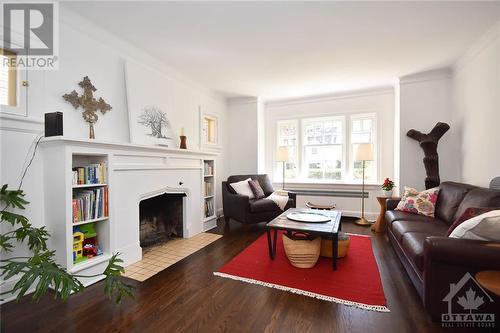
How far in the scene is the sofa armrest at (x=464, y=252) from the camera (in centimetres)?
140

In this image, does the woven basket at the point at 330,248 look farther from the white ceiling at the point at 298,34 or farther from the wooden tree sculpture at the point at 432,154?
the white ceiling at the point at 298,34

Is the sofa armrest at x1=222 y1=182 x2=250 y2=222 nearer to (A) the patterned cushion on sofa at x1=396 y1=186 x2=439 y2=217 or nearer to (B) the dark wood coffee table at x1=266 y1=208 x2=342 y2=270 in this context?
(B) the dark wood coffee table at x1=266 y1=208 x2=342 y2=270

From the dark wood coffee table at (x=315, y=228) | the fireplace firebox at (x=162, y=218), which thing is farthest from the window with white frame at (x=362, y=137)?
the fireplace firebox at (x=162, y=218)

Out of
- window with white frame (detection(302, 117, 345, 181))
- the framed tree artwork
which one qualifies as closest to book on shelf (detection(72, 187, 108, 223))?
the framed tree artwork

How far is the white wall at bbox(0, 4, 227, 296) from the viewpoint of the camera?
193 centimetres

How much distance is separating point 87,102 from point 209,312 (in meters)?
2.35

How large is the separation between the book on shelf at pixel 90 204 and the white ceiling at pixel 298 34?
1.75 m

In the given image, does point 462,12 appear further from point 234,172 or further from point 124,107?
point 234,172

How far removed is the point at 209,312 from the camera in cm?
174

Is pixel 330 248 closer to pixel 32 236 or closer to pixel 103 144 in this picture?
pixel 103 144

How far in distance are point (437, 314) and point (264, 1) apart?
2761 mm

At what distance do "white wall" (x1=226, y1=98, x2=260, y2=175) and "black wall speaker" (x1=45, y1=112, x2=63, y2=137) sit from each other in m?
3.41

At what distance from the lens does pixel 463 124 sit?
10.9 ft

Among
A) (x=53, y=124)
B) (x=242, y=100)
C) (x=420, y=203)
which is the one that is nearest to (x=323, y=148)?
(x=242, y=100)
